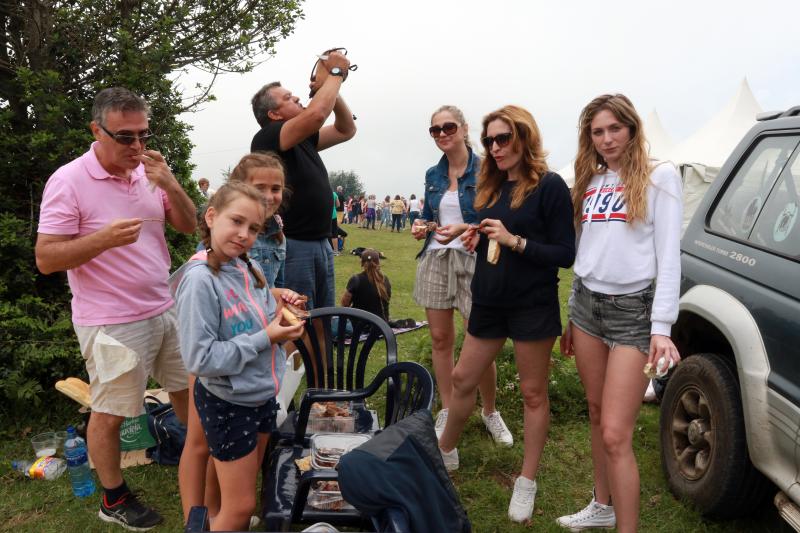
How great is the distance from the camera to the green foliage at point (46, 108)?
3553 mm

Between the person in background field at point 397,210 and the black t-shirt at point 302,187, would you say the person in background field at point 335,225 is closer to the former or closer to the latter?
the black t-shirt at point 302,187

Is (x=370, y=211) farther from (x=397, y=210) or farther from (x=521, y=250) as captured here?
(x=521, y=250)

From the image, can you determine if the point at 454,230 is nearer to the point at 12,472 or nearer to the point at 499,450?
the point at 499,450

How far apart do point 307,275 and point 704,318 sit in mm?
2206

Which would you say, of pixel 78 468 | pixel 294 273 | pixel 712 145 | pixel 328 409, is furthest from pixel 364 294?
pixel 712 145

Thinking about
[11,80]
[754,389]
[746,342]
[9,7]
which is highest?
[9,7]

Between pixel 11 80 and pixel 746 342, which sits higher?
pixel 11 80

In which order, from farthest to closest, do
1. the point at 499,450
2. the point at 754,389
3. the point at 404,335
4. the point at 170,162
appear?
the point at 404,335 < the point at 170,162 < the point at 499,450 < the point at 754,389

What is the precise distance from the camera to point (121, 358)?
2.58m

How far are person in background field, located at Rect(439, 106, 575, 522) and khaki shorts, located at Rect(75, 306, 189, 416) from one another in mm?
1650

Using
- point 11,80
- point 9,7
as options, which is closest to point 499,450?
point 11,80

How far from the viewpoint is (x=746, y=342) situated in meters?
2.32

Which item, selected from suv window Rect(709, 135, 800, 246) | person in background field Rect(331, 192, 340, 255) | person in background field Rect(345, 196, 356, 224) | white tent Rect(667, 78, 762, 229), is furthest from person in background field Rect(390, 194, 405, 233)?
suv window Rect(709, 135, 800, 246)

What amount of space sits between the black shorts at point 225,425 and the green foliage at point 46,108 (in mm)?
2205
